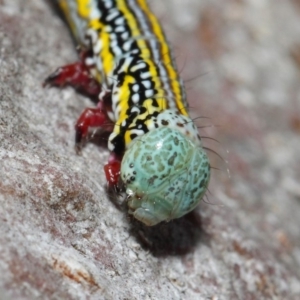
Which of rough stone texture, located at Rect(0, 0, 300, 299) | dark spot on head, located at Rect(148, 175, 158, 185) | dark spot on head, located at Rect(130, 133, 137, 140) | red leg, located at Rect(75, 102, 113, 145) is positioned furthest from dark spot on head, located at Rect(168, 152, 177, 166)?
red leg, located at Rect(75, 102, 113, 145)

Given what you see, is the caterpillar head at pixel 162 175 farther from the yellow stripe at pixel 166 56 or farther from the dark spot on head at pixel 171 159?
the yellow stripe at pixel 166 56

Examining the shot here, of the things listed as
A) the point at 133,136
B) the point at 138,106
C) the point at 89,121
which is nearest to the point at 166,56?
the point at 138,106

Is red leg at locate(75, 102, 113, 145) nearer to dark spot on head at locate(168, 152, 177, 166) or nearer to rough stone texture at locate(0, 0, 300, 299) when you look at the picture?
rough stone texture at locate(0, 0, 300, 299)

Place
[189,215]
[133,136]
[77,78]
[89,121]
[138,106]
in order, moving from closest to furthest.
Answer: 1. [133,136]
2. [138,106]
3. [89,121]
4. [189,215]
5. [77,78]

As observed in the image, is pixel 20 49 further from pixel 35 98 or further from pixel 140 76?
pixel 140 76

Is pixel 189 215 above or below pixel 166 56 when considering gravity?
below

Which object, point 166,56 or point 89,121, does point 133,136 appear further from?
point 166,56

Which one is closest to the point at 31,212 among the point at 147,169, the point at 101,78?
the point at 147,169
